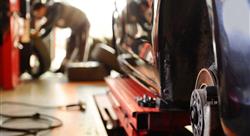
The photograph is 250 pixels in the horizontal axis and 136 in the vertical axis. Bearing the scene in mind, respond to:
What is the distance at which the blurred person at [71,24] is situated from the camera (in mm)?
5125

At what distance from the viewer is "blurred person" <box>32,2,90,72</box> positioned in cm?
513

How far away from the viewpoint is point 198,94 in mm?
1312

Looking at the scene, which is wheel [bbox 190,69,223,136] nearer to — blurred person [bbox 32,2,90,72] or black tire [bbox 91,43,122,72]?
black tire [bbox 91,43,122,72]

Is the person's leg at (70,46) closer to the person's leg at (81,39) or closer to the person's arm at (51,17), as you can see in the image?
the person's leg at (81,39)

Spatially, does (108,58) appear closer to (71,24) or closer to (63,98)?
(71,24)

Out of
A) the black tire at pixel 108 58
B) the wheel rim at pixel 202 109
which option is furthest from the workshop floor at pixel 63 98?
the wheel rim at pixel 202 109

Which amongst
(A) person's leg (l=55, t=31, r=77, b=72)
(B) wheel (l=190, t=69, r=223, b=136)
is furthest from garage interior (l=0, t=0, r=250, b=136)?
(A) person's leg (l=55, t=31, r=77, b=72)

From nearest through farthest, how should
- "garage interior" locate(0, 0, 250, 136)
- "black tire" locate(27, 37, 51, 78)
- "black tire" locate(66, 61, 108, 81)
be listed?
"garage interior" locate(0, 0, 250, 136) → "black tire" locate(66, 61, 108, 81) → "black tire" locate(27, 37, 51, 78)

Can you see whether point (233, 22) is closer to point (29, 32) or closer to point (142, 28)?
point (142, 28)

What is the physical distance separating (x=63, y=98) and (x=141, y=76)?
137 cm

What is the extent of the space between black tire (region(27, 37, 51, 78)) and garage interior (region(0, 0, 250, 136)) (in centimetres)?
1

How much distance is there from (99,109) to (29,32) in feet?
7.27

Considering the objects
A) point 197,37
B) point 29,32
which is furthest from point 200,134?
point 29,32

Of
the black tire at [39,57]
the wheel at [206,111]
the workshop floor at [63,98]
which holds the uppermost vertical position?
the wheel at [206,111]
